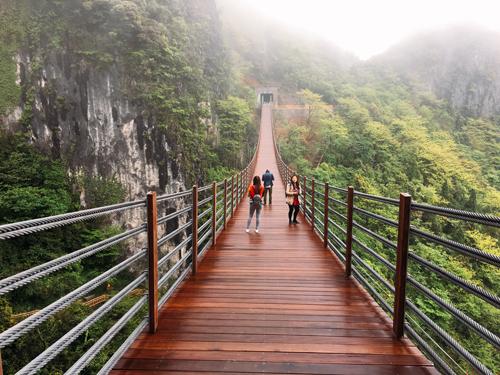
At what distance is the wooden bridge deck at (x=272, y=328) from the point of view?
2.44m

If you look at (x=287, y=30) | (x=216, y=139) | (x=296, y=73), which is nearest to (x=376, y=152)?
(x=216, y=139)

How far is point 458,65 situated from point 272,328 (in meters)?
72.6

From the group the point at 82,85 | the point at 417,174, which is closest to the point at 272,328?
the point at 417,174

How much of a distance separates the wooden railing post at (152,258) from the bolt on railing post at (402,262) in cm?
211

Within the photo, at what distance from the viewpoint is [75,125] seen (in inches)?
962

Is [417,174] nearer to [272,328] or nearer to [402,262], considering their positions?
[402,262]

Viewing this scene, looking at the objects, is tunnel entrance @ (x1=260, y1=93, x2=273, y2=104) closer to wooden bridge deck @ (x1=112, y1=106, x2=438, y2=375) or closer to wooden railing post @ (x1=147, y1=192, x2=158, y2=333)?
wooden bridge deck @ (x1=112, y1=106, x2=438, y2=375)

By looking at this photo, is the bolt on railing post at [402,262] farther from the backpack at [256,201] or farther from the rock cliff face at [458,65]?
the rock cliff face at [458,65]

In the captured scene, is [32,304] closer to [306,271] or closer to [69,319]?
[69,319]

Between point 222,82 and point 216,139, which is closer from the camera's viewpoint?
point 216,139

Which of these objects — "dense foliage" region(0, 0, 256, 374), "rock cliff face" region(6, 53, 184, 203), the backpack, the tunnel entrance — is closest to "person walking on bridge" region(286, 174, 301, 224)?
the backpack

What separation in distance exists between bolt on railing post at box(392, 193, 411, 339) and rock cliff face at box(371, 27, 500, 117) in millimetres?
62291

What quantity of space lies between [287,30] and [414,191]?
66704 millimetres

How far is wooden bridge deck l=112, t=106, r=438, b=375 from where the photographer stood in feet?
8.00
